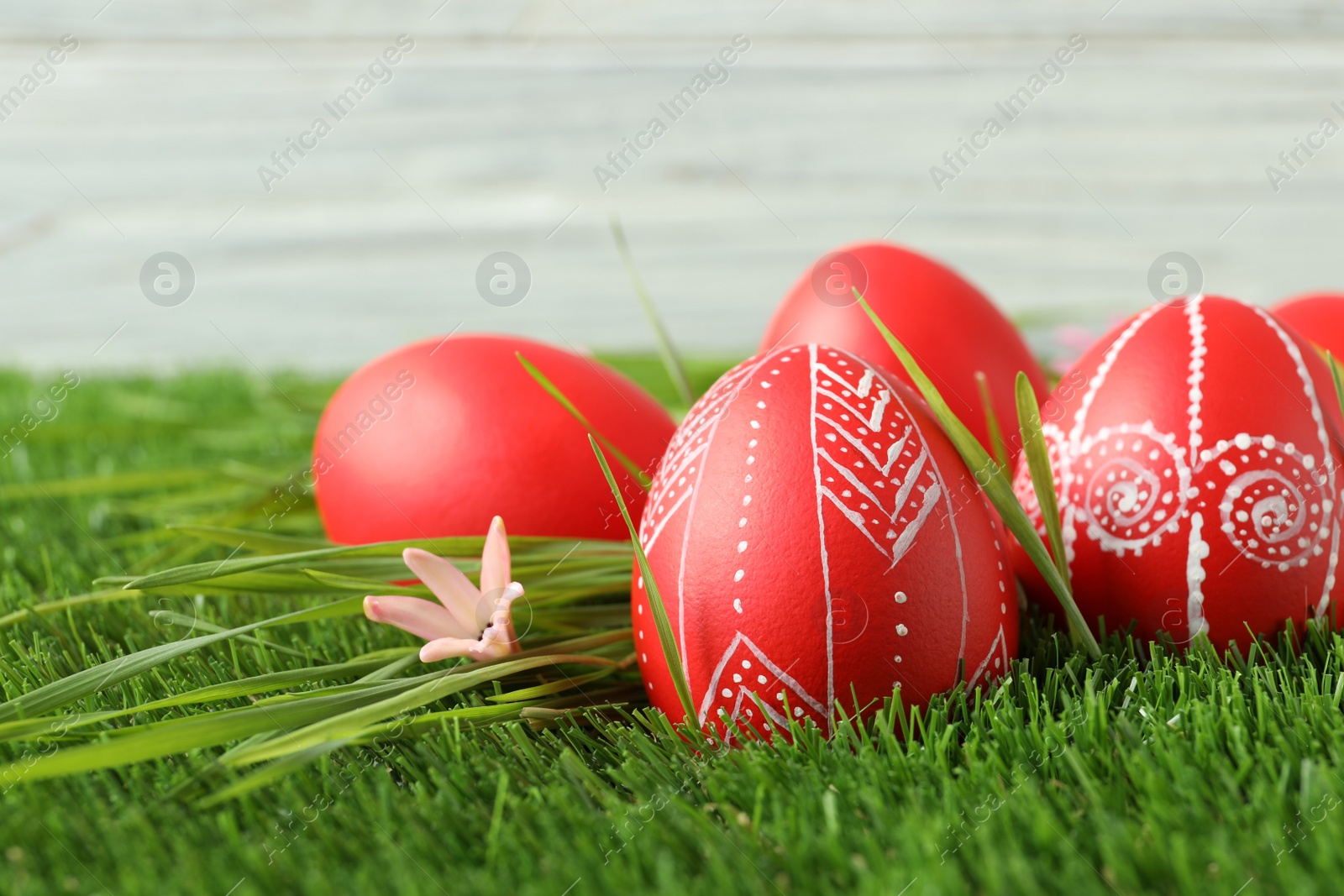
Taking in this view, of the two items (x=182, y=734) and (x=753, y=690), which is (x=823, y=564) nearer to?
(x=753, y=690)

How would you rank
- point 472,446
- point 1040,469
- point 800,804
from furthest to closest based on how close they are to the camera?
point 472,446, point 1040,469, point 800,804

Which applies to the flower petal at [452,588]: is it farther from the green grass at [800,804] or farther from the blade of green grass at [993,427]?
the blade of green grass at [993,427]

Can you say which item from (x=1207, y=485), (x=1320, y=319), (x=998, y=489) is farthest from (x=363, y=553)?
(x=1320, y=319)

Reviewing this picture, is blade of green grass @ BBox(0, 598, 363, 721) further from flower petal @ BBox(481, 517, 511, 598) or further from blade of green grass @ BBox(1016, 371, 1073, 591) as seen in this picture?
blade of green grass @ BBox(1016, 371, 1073, 591)

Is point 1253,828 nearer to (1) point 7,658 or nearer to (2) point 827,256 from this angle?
(2) point 827,256

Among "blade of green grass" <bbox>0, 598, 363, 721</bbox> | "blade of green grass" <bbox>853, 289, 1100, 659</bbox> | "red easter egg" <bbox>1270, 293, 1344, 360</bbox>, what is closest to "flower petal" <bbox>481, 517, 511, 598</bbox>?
"blade of green grass" <bbox>0, 598, 363, 721</bbox>
